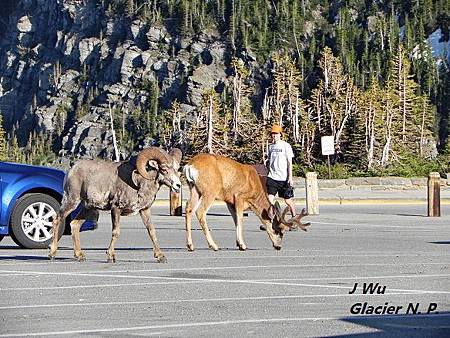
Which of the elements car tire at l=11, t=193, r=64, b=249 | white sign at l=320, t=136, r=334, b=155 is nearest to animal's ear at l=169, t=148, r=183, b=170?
car tire at l=11, t=193, r=64, b=249

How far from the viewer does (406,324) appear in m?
8.91

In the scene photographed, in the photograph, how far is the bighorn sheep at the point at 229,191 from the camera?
51.8 feet

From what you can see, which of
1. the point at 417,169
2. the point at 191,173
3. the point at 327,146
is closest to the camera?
the point at 191,173

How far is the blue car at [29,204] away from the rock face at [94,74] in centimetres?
13046

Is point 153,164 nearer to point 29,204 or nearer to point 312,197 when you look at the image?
point 29,204

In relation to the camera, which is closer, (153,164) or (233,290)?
(233,290)

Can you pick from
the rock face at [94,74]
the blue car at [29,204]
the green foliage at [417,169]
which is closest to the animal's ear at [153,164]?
the blue car at [29,204]

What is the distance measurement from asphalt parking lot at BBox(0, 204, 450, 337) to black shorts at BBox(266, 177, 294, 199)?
3.91 ft

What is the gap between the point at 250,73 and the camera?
149375 millimetres

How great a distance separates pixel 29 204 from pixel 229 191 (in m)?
2.95

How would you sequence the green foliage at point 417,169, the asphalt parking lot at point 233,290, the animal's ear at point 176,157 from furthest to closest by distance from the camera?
the green foliage at point 417,169 < the animal's ear at point 176,157 < the asphalt parking lot at point 233,290

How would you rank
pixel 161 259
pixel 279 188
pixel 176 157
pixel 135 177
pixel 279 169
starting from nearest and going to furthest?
1. pixel 161 259
2. pixel 135 177
3. pixel 176 157
4. pixel 279 169
5. pixel 279 188

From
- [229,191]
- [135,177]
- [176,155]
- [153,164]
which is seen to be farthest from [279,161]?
[135,177]

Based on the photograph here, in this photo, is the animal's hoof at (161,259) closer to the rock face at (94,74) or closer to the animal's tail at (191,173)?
the animal's tail at (191,173)
